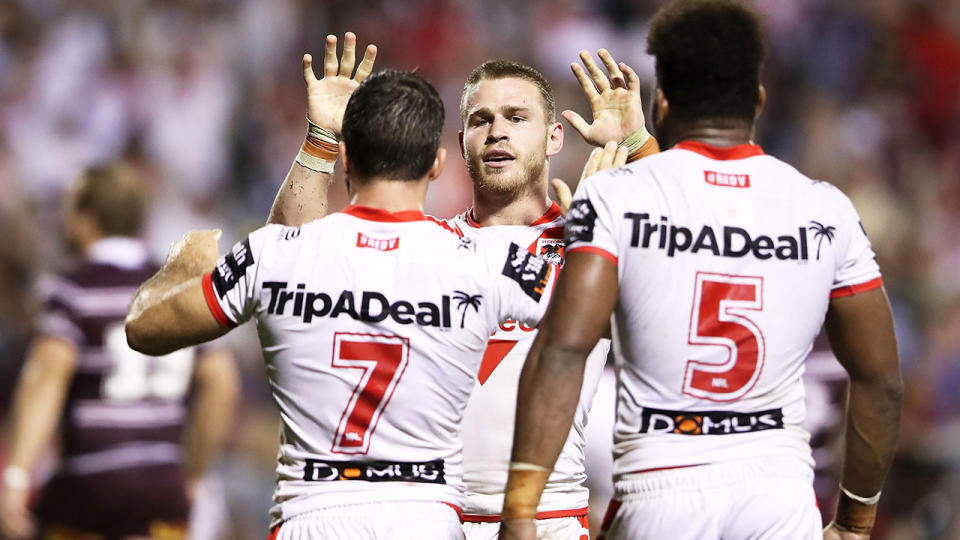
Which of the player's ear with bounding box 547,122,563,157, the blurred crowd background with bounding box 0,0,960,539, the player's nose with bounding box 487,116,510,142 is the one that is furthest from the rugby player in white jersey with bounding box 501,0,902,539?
the blurred crowd background with bounding box 0,0,960,539

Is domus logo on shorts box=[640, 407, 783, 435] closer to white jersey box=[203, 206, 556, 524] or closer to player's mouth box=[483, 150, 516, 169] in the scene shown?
white jersey box=[203, 206, 556, 524]

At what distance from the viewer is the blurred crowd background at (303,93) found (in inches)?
491

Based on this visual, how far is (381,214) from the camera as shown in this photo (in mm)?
4234

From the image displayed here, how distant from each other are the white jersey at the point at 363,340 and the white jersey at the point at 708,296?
0.45m

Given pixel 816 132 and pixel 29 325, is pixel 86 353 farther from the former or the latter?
pixel 816 132

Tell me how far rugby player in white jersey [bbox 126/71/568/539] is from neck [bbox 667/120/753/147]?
689 millimetres

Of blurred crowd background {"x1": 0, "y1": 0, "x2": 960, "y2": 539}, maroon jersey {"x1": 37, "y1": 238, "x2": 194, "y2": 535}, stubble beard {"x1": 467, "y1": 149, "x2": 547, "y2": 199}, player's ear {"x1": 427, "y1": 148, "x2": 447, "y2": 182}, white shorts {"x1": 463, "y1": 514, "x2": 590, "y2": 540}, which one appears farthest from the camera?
blurred crowd background {"x1": 0, "y1": 0, "x2": 960, "y2": 539}

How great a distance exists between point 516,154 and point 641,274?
176cm

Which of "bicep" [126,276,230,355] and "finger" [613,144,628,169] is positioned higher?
"finger" [613,144,628,169]

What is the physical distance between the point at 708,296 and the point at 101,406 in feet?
14.2

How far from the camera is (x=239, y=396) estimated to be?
11344 millimetres

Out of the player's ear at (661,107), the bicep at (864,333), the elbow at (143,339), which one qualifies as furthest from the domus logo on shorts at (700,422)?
the elbow at (143,339)

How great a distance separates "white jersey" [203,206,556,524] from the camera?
409 cm

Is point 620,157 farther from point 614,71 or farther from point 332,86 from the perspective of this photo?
point 332,86
